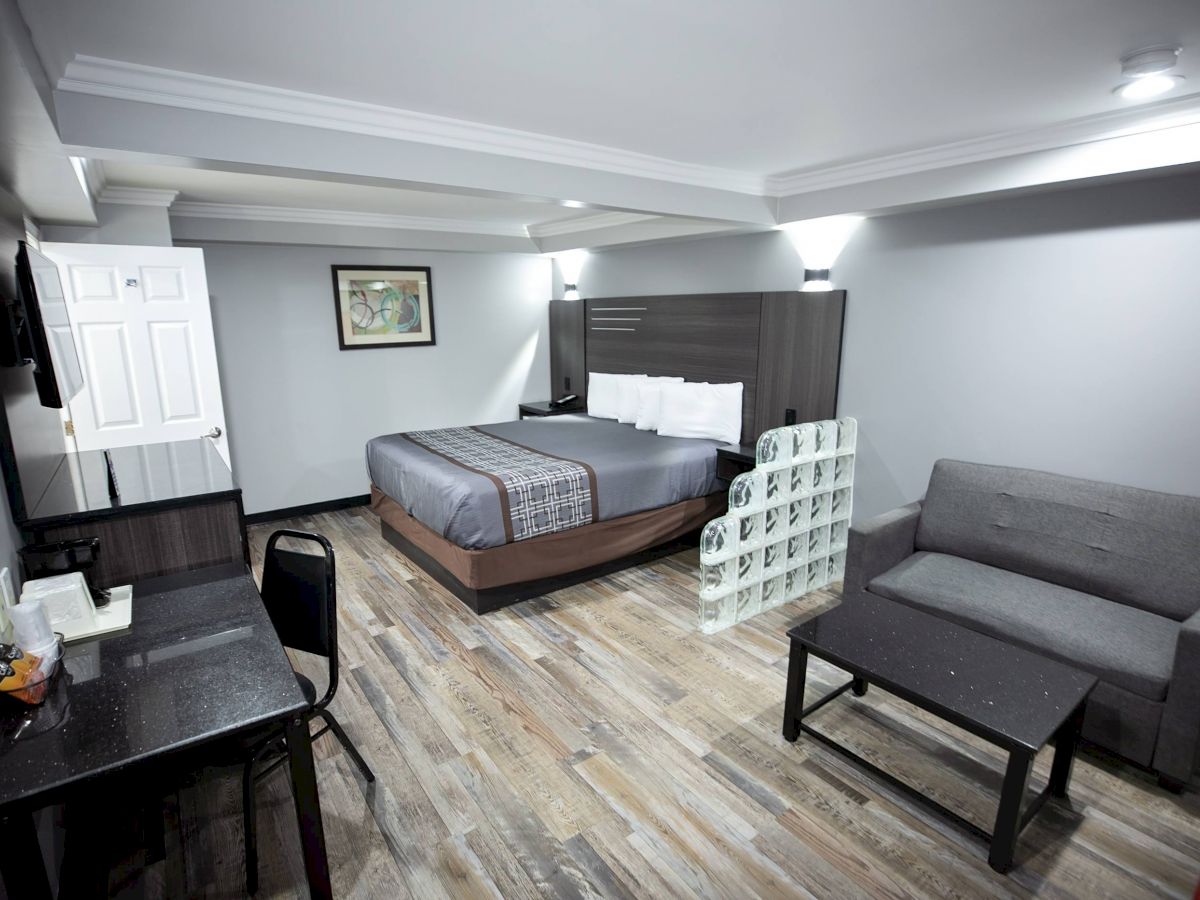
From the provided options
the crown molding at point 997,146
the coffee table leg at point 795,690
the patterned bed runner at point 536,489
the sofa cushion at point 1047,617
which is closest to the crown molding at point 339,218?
the patterned bed runner at point 536,489

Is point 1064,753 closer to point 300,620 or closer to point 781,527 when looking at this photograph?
point 781,527

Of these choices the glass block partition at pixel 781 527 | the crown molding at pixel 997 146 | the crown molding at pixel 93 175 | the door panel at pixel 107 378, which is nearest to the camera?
A: the crown molding at pixel 997 146

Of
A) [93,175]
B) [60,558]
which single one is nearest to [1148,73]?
[60,558]

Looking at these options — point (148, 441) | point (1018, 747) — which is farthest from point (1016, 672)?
point (148, 441)

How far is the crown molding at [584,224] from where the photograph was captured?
4673mm

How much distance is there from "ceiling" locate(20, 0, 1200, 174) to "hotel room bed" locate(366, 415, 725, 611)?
5.90ft

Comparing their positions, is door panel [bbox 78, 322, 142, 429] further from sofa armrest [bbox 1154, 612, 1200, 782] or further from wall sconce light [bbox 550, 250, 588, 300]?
sofa armrest [bbox 1154, 612, 1200, 782]

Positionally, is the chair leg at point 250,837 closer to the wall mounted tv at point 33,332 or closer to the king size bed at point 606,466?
the wall mounted tv at point 33,332

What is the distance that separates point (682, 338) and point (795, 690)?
9.78 ft

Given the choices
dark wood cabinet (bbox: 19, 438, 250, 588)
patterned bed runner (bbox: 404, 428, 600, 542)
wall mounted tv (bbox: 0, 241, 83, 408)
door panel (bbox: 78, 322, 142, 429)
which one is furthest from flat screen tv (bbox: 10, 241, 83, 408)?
patterned bed runner (bbox: 404, 428, 600, 542)

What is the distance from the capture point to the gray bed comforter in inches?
130

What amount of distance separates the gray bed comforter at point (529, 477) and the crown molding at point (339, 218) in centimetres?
172

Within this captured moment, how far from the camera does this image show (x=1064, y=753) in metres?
2.07

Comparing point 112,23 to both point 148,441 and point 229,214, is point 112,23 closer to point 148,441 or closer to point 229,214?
point 148,441
